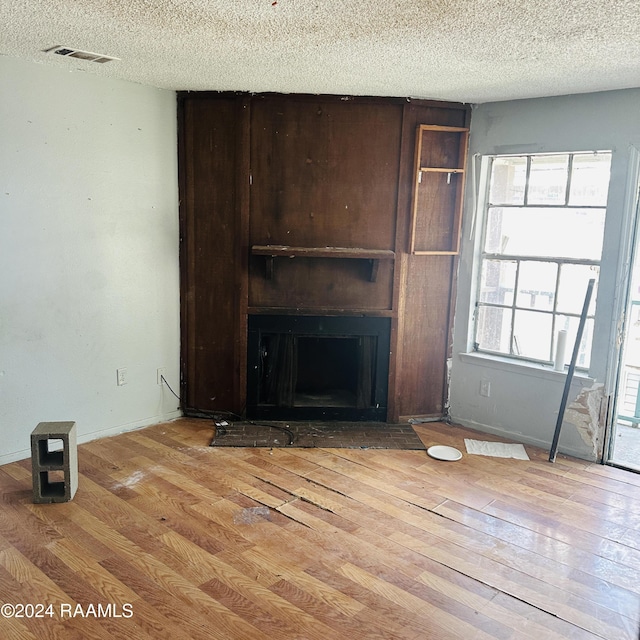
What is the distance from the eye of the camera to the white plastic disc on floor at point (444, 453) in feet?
12.3

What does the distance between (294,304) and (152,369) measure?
117cm

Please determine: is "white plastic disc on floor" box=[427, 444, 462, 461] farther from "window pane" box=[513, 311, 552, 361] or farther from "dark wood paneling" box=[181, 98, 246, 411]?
"dark wood paneling" box=[181, 98, 246, 411]

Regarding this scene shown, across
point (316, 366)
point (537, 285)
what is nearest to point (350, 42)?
point (537, 285)

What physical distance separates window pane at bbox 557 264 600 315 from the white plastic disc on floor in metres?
1.23

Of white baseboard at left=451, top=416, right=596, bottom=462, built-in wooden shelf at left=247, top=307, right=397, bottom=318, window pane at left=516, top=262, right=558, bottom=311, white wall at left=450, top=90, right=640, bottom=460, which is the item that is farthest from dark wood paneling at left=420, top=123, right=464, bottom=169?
white baseboard at left=451, top=416, right=596, bottom=462

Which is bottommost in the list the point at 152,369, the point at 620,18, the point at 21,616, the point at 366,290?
the point at 21,616

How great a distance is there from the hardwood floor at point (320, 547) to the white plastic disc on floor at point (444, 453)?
68 millimetres

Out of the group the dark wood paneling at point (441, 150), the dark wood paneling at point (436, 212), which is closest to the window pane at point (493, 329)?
the dark wood paneling at point (436, 212)

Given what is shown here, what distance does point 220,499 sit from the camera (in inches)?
123

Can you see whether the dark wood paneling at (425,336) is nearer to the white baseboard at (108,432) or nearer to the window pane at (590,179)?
the window pane at (590,179)

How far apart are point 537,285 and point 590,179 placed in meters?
0.78

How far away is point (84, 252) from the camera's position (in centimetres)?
373

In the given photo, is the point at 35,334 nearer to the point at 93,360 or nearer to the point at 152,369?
the point at 93,360

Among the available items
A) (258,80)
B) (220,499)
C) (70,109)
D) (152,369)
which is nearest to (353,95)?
(258,80)
